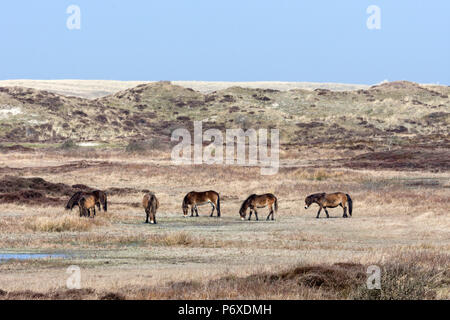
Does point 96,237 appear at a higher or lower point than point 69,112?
lower

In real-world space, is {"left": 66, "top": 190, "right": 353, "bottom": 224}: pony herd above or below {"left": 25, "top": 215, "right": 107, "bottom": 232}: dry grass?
above

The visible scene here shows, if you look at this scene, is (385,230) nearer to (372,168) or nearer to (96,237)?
(96,237)

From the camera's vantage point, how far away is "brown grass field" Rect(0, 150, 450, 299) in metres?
14.5

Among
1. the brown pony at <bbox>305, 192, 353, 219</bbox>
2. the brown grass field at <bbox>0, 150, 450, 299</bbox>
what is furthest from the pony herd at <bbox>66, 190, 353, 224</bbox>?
the brown grass field at <bbox>0, 150, 450, 299</bbox>

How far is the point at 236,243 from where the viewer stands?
23.9 meters

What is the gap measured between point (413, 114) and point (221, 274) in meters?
146

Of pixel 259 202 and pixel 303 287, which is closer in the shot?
pixel 303 287

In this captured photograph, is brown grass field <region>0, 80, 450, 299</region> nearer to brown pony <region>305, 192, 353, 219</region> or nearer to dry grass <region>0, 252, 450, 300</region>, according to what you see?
dry grass <region>0, 252, 450, 300</region>

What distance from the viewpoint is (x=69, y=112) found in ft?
462

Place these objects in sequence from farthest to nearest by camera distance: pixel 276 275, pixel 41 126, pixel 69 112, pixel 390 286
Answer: pixel 69 112
pixel 41 126
pixel 276 275
pixel 390 286

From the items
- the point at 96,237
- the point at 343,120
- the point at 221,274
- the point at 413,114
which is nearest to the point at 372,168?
the point at 96,237

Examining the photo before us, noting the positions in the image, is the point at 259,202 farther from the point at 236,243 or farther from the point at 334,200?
the point at 236,243

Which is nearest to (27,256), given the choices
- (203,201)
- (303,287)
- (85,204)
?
(303,287)
